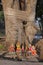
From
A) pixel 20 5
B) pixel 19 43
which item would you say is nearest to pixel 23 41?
pixel 19 43

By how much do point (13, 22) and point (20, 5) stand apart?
0.63 m

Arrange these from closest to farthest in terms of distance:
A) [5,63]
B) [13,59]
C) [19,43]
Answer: [5,63]
[13,59]
[19,43]

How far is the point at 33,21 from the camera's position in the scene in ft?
26.9

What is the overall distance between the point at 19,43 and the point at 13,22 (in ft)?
2.34

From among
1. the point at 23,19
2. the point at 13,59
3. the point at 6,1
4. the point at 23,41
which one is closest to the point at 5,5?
the point at 6,1

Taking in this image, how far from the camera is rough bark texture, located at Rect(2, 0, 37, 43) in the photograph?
807 cm

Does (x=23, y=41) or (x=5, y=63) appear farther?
(x=23, y=41)

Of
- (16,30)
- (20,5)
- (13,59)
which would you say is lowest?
(13,59)

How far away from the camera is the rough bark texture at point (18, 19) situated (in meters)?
8.07

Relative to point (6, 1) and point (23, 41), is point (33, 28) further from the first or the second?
point (6, 1)

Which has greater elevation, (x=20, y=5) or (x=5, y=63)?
(x=20, y=5)

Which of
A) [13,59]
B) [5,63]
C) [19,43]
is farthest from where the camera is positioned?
[19,43]

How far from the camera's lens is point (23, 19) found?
26.8ft

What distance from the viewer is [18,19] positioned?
26.8 feet
